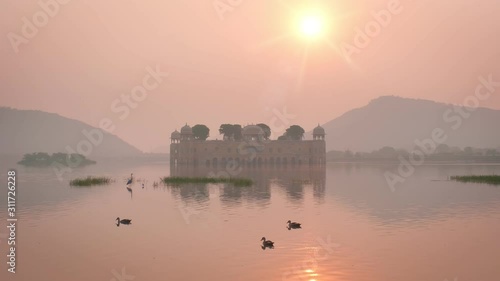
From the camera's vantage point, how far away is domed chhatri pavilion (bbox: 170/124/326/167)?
128m

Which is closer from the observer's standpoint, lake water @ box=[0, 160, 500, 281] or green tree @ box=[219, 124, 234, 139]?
lake water @ box=[0, 160, 500, 281]

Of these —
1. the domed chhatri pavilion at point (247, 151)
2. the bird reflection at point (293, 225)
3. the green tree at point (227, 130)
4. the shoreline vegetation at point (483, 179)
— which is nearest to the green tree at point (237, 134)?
the green tree at point (227, 130)

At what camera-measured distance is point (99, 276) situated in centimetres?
1814

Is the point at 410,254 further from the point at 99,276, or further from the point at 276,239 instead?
the point at 99,276

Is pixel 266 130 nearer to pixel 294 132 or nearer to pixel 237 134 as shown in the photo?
pixel 294 132

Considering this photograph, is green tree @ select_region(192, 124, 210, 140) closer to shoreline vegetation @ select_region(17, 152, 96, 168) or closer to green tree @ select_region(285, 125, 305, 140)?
green tree @ select_region(285, 125, 305, 140)

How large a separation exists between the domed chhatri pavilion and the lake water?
274 feet

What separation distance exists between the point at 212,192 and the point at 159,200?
613cm

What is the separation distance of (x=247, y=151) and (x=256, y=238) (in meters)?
104

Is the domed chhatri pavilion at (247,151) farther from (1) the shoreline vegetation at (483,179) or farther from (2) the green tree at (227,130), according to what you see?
(1) the shoreline vegetation at (483,179)

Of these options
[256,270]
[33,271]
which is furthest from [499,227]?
[33,271]

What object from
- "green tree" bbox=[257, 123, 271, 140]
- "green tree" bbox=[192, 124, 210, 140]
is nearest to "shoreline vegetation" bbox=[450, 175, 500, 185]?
"green tree" bbox=[257, 123, 271, 140]

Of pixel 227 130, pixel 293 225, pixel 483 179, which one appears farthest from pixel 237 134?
pixel 293 225

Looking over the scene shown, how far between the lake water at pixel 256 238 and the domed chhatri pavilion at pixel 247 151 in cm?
8363
